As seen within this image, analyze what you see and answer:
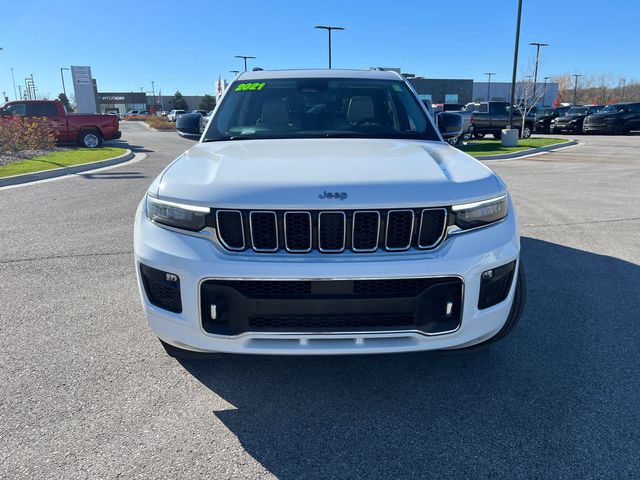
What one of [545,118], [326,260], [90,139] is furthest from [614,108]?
[326,260]

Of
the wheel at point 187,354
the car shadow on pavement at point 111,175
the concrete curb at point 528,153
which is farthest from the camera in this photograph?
the concrete curb at point 528,153

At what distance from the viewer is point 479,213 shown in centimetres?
237

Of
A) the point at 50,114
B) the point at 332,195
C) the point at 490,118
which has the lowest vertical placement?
the point at 332,195

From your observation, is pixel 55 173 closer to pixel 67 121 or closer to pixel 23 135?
pixel 23 135

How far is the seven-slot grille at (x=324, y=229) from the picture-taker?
2229 mm

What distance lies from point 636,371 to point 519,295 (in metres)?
0.87

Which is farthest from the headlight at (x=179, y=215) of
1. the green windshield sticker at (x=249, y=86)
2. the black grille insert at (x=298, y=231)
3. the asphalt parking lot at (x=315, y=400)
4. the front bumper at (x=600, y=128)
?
the front bumper at (x=600, y=128)

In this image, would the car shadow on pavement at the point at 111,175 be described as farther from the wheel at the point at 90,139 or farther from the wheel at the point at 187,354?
the wheel at the point at 187,354

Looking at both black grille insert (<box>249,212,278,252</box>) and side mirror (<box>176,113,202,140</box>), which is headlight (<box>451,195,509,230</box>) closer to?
black grille insert (<box>249,212,278,252</box>)

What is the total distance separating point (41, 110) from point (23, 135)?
2.83 metres

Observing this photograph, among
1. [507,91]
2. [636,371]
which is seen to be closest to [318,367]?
[636,371]

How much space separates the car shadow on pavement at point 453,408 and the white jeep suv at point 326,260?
1.43 feet

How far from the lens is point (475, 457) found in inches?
85.8

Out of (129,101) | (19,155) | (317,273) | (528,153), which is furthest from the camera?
(129,101)
